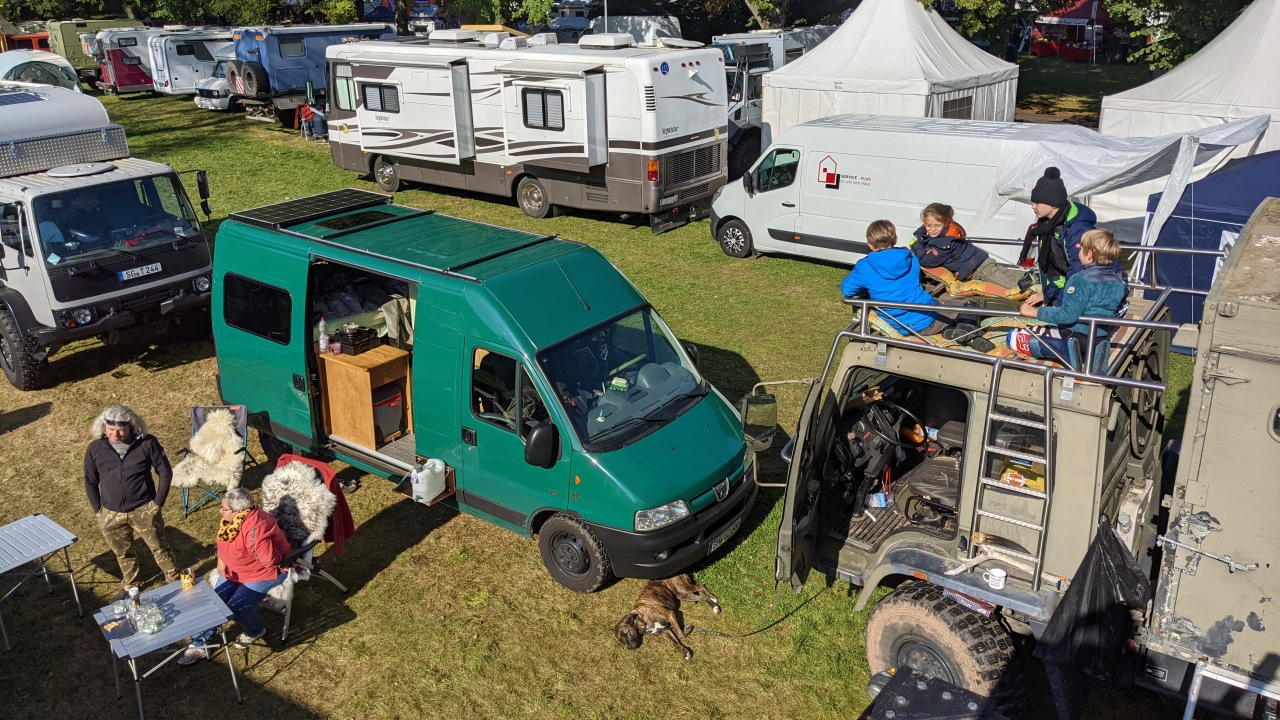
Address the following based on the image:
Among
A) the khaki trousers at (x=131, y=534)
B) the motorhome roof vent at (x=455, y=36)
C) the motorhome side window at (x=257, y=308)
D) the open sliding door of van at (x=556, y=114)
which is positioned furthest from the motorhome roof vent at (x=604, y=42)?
the khaki trousers at (x=131, y=534)

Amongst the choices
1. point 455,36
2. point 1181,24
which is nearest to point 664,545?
point 455,36

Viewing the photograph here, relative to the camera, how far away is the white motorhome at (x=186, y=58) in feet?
100

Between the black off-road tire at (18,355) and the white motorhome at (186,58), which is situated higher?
the white motorhome at (186,58)

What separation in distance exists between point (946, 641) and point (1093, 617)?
3.08 ft

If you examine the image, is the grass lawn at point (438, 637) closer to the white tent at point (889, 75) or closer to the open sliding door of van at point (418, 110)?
the open sliding door of van at point (418, 110)

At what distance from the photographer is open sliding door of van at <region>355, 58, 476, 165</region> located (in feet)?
58.8

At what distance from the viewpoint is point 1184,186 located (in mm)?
11516

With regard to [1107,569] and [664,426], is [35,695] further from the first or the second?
[1107,569]

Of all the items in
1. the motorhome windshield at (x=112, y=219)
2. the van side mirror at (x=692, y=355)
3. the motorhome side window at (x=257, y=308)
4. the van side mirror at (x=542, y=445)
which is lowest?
the van side mirror at (x=542, y=445)

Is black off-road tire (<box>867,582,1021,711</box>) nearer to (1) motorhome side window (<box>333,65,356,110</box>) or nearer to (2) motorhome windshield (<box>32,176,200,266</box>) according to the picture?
(2) motorhome windshield (<box>32,176,200,266</box>)

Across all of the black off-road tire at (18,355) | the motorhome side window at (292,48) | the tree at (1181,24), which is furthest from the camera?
the motorhome side window at (292,48)

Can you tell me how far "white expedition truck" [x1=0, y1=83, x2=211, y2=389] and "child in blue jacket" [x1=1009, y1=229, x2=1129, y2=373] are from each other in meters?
10.1

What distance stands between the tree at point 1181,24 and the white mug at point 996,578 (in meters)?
19.6

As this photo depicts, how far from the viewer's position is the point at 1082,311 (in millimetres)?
5953
